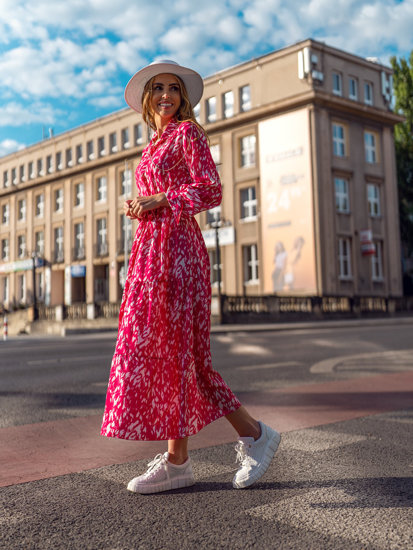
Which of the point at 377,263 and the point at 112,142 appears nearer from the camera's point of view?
the point at 377,263

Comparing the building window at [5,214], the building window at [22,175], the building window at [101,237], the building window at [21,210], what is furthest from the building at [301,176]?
the building window at [5,214]

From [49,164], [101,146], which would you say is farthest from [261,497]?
[49,164]

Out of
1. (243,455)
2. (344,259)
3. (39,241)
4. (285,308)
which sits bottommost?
(243,455)

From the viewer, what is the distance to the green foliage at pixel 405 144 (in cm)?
4184

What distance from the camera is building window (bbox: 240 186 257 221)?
38.3 meters

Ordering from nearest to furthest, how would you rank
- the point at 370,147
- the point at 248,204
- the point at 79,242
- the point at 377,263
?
the point at 377,263 → the point at 248,204 → the point at 370,147 → the point at 79,242

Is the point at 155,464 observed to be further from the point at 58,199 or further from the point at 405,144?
the point at 58,199

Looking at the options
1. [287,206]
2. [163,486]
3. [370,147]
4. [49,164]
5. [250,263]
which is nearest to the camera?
[163,486]

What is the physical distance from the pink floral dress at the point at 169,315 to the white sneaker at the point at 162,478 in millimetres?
199

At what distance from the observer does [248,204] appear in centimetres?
3856

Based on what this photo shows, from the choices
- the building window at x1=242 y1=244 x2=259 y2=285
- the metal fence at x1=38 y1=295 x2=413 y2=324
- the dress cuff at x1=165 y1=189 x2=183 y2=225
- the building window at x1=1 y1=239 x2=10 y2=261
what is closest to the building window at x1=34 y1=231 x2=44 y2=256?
the building window at x1=1 y1=239 x2=10 y2=261

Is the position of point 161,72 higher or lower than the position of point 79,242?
lower

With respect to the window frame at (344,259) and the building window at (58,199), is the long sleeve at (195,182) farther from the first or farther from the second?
the building window at (58,199)

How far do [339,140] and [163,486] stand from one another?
1425 inches
